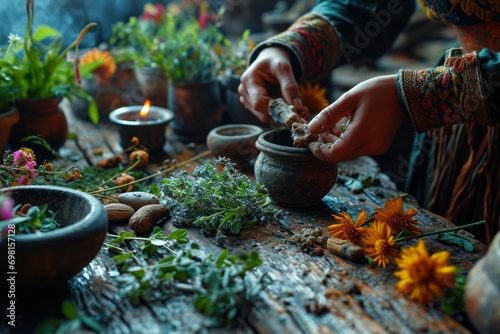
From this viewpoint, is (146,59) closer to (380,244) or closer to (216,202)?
(216,202)

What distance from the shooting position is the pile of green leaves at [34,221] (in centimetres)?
106

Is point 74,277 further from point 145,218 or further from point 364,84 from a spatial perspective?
point 364,84

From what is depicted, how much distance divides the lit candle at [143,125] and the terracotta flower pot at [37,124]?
0.67 ft

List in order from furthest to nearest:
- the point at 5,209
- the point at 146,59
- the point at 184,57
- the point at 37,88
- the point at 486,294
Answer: the point at 146,59 → the point at 184,57 → the point at 37,88 → the point at 5,209 → the point at 486,294

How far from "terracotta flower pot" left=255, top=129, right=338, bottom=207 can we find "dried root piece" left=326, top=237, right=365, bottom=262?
220 millimetres

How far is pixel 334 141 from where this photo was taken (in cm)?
144

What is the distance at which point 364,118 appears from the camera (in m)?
1.33

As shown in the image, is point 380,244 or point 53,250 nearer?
point 53,250

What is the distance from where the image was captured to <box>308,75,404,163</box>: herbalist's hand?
4.37ft

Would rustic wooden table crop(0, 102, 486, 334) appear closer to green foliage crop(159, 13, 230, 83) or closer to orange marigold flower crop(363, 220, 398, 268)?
orange marigold flower crop(363, 220, 398, 268)

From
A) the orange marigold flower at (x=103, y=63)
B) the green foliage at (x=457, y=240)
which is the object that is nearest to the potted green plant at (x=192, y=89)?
the orange marigold flower at (x=103, y=63)

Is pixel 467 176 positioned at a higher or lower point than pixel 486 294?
lower

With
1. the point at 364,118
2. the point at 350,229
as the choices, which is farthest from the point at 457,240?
the point at 364,118

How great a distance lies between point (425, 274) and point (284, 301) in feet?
0.92
